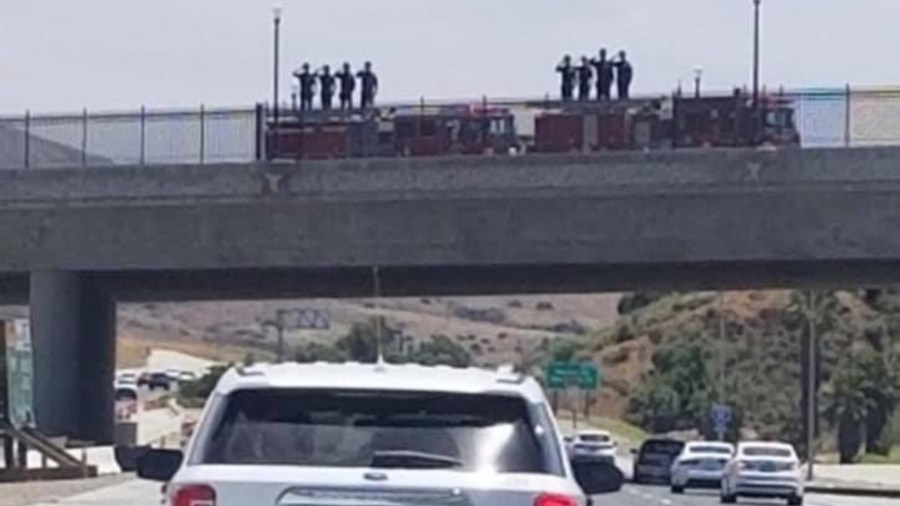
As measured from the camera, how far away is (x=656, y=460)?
7500cm

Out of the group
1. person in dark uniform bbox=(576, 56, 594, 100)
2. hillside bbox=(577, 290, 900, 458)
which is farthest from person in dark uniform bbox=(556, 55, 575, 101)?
hillside bbox=(577, 290, 900, 458)

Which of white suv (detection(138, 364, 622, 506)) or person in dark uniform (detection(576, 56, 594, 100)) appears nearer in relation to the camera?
white suv (detection(138, 364, 622, 506))

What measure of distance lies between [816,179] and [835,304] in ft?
210

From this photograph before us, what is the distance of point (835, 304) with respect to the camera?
122 metres

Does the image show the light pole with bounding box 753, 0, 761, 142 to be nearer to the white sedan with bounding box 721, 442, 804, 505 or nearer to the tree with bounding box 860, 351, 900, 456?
the white sedan with bounding box 721, 442, 804, 505

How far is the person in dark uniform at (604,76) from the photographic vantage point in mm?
63719

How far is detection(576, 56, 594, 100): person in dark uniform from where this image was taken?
210ft

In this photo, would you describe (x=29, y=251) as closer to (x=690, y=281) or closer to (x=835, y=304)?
(x=690, y=281)

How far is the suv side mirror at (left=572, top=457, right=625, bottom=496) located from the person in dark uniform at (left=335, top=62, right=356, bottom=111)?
49741 millimetres

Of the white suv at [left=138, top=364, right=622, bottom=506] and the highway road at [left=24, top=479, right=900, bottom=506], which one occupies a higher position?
the white suv at [left=138, top=364, right=622, bottom=506]

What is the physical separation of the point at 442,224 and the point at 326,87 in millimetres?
6654

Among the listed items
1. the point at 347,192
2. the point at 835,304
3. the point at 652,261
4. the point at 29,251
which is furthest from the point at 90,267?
the point at 835,304

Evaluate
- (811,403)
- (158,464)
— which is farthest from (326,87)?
(158,464)

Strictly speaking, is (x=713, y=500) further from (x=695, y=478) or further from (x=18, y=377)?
(x=18, y=377)
